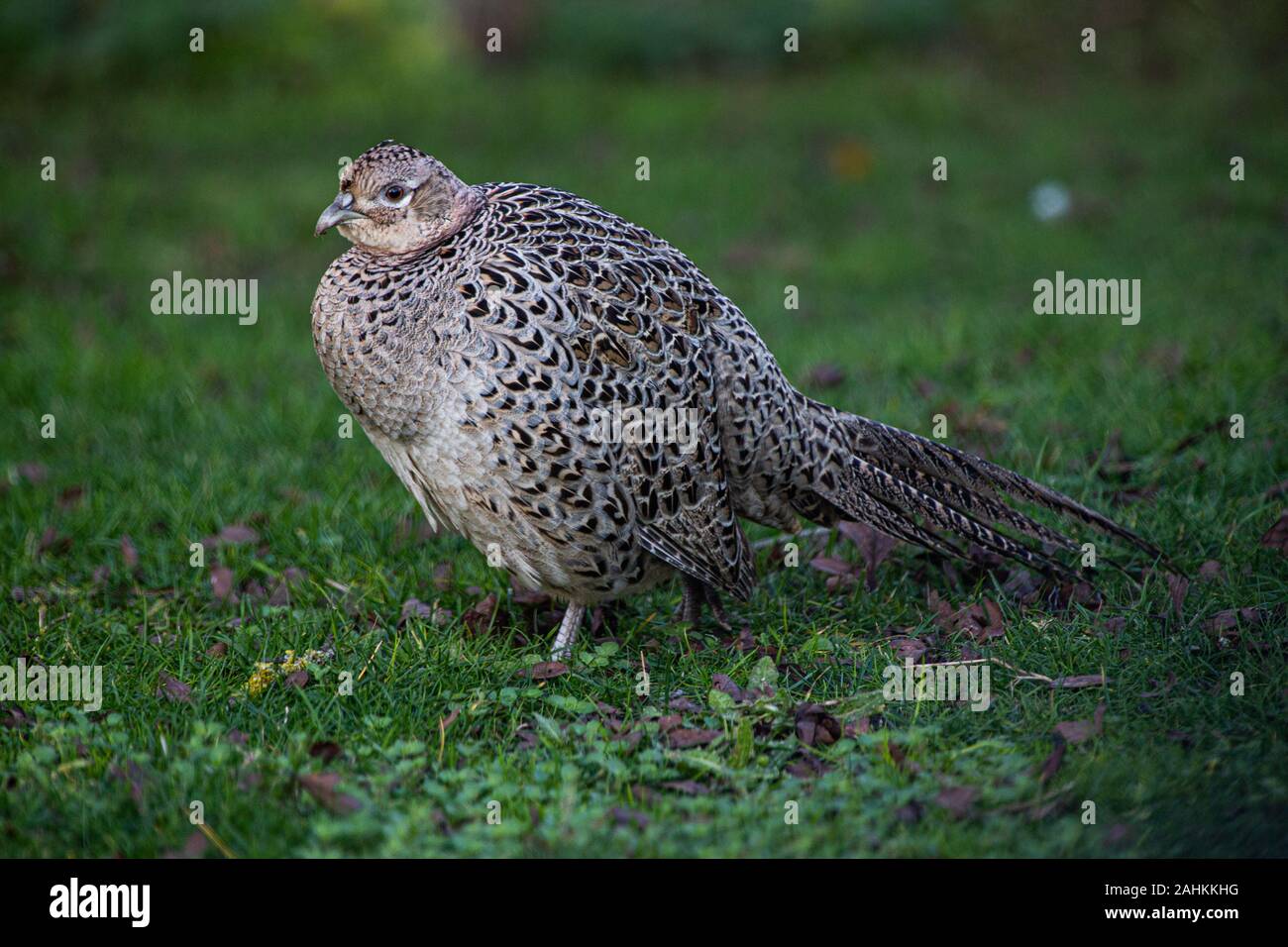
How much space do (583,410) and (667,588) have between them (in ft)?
4.71

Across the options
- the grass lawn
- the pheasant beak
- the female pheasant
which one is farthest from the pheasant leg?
the pheasant beak

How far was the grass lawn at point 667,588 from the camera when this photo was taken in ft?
12.4

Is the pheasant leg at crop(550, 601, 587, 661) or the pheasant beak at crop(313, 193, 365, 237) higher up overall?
the pheasant beak at crop(313, 193, 365, 237)

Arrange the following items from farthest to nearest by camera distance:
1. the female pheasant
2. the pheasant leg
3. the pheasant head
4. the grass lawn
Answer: the pheasant leg
the pheasant head
the female pheasant
the grass lawn

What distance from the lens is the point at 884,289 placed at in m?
9.38

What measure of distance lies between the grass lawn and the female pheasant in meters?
0.38

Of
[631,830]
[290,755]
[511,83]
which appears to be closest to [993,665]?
[631,830]

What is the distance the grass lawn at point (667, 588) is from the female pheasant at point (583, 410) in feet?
1.25

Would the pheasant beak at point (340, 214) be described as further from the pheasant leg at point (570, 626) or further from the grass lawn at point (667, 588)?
the pheasant leg at point (570, 626)

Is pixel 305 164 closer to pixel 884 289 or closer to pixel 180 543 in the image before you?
pixel 884 289

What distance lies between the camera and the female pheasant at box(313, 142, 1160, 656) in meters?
4.44

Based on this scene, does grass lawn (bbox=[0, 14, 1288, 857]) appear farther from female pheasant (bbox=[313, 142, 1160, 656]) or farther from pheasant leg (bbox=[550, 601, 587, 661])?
female pheasant (bbox=[313, 142, 1160, 656])

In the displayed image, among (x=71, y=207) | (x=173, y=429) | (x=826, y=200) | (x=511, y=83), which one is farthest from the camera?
(x=511, y=83)
